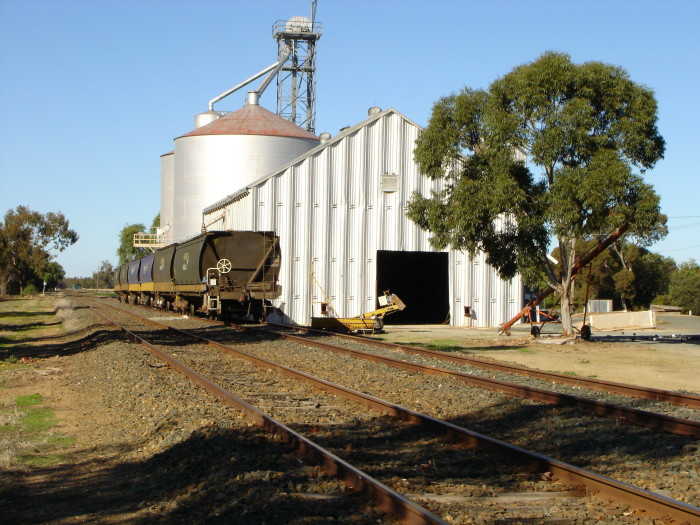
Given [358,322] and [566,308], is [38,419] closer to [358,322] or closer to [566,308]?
[358,322]

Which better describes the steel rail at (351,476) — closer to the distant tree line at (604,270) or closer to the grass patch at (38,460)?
the grass patch at (38,460)

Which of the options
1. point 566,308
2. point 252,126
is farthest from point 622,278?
point 566,308

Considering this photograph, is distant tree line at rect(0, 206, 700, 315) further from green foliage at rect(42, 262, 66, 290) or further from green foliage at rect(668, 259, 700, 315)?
green foliage at rect(42, 262, 66, 290)

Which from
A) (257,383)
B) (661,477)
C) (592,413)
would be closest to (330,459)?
(661,477)

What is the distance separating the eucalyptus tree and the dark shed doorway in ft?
35.9

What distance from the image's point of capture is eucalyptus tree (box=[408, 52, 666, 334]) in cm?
2139

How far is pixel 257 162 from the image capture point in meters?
49.4

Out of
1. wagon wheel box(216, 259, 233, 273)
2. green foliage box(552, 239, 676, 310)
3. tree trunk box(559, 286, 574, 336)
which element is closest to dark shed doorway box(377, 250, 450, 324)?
wagon wheel box(216, 259, 233, 273)

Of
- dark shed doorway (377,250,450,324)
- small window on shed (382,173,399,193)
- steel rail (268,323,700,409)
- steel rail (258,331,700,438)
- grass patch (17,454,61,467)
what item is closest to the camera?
grass patch (17,454,61,467)

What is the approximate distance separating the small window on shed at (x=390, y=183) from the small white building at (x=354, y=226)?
0.05 meters

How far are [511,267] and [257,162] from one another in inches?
1135

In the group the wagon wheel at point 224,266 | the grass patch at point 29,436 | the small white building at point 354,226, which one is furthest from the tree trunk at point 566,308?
the grass patch at point 29,436

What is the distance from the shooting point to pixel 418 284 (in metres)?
40.2

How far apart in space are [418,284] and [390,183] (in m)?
7.96
